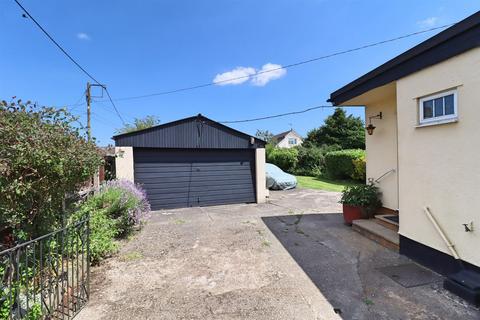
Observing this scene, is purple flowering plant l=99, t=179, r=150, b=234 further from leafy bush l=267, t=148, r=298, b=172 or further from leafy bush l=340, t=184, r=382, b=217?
leafy bush l=267, t=148, r=298, b=172

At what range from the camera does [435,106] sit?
3.33 metres

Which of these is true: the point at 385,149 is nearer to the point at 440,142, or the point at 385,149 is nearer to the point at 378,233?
the point at 378,233

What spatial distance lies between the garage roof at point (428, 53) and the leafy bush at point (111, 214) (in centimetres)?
535

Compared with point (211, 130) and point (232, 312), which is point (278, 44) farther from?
point (232, 312)

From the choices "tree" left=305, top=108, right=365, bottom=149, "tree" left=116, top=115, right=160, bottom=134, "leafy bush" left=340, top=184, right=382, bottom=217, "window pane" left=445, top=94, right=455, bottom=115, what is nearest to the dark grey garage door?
"leafy bush" left=340, top=184, right=382, bottom=217

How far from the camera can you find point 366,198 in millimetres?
5379

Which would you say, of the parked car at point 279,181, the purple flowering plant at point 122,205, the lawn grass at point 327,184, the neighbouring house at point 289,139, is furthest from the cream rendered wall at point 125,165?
the neighbouring house at point 289,139

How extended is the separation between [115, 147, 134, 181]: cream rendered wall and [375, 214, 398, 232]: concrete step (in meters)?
6.98

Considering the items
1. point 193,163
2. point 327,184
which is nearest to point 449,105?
point 193,163

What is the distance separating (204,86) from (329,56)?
6946 millimetres

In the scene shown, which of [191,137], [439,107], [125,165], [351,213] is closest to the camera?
[439,107]

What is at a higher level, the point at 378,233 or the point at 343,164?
the point at 343,164

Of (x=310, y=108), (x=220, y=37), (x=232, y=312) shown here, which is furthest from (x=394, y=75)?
(x=310, y=108)

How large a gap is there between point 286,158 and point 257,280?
16.8 meters
